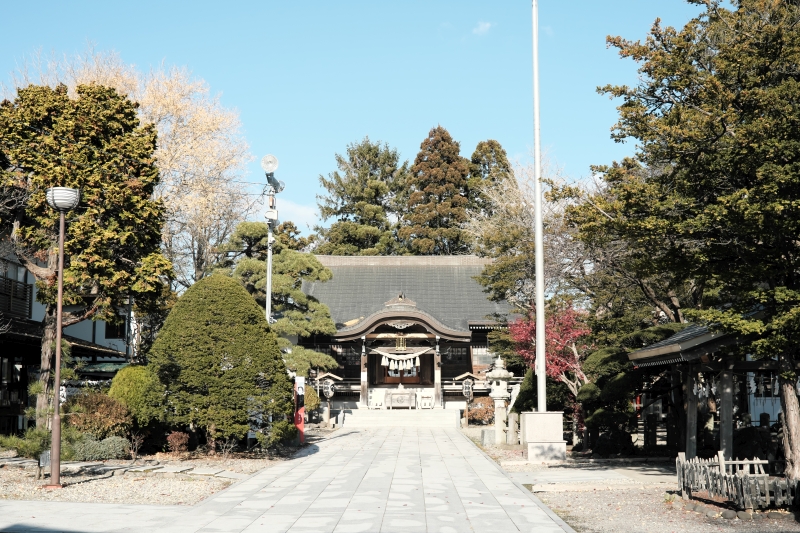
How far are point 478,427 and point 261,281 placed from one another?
9897 mm

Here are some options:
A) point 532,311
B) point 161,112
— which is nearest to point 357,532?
point 532,311

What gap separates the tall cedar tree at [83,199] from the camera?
16.4 metres

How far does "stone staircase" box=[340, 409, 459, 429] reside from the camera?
101ft

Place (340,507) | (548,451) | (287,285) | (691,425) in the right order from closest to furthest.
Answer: (340,507) < (691,425) < (548,451) < (287,285)

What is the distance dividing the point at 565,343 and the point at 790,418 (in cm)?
1137

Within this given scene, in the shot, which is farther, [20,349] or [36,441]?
[20,349]

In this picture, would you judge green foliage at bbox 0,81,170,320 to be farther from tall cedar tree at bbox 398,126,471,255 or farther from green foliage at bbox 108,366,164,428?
tall cedar tree at bbox 398,126,471,255

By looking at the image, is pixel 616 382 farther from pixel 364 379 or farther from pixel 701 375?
pixel 364 379

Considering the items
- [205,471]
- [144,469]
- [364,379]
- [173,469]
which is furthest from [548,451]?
[364,379]

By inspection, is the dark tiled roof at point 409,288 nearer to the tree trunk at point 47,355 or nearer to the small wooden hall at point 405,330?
the small wooden hall at point 405,330

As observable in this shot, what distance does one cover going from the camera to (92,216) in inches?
651

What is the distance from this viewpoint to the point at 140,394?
16156 millimetres

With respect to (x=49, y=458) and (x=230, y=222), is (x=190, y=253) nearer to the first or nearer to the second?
(x=230, y=222)

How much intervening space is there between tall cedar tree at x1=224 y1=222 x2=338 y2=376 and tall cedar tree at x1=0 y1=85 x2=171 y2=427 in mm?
11582
